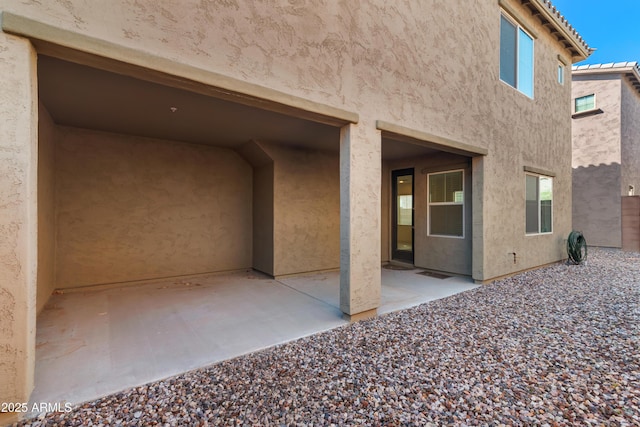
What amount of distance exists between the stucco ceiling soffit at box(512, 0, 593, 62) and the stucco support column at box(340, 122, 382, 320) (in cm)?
560

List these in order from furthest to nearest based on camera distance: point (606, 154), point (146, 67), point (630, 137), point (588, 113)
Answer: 1. point (630, 137)
2. point (588, 113)
3. point (606, 154)
4. point (146, 67)

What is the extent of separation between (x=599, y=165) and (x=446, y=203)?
10585 millimetres

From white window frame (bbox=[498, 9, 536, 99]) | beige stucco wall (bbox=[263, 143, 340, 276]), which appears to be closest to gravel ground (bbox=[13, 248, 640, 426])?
beige stucco wall (bbox=[263, 143, 340, 276])

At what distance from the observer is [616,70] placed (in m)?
12.2

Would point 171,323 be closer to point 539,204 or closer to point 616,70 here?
point 539,204

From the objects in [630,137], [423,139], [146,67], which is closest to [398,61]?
[423,139]

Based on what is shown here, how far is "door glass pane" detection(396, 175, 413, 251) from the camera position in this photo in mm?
7840

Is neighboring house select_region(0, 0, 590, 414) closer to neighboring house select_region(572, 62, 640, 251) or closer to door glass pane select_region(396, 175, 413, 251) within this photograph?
door glass pane select_region(396, 175, 413, 251)

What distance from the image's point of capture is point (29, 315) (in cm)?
214

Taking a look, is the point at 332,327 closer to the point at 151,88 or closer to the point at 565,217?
the point at 151,88

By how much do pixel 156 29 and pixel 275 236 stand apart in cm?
434

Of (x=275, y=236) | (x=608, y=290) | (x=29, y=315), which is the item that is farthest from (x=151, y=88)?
(x=608, y=290)

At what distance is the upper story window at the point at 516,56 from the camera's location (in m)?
6.82

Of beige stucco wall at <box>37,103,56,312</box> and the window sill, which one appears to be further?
the window sill
